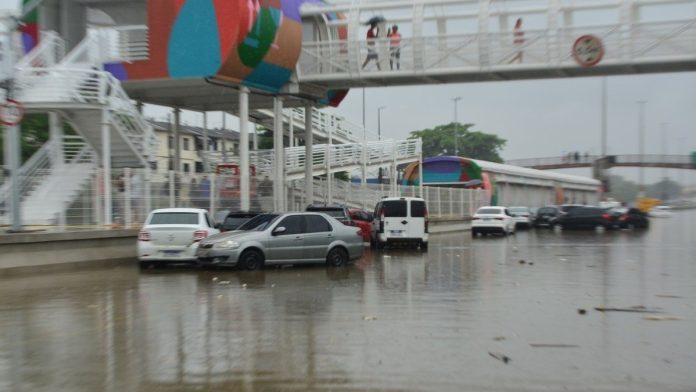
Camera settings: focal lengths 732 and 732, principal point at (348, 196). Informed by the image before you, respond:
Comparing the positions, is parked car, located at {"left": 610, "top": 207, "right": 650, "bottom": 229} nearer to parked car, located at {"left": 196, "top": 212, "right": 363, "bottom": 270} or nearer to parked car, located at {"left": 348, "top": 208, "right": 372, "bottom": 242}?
parked car, located at {"left": 348, "top": 208, "right": 372, "bottom": 242}

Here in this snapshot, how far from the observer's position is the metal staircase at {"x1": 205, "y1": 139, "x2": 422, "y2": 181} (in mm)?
38562

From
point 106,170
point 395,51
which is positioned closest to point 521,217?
point 395,51

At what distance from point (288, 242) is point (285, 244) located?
99 millimetres

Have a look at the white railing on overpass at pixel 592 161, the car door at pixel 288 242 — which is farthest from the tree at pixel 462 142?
the car door at pixel 288 242

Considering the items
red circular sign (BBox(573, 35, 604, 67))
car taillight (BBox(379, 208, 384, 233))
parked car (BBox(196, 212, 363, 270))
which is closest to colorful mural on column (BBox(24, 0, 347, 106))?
car taillight (BBox(379, 208, 384, 233))

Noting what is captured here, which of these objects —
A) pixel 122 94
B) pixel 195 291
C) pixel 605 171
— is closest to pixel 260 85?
pixel 122 94

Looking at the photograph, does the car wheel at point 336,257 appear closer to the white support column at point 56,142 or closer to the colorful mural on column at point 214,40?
the colorful mural on column at point 214,40

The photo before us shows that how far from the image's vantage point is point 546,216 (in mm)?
50562

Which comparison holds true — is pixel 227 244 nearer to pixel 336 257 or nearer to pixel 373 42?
pixel 336 257

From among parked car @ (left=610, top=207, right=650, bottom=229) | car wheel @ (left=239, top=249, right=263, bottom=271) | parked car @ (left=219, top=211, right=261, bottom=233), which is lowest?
parked car @ (left=610, top=207, right=650, bottom=229)

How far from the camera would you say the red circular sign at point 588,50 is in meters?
26.9

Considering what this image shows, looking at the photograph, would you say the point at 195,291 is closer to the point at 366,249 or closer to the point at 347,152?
the point at 366,249

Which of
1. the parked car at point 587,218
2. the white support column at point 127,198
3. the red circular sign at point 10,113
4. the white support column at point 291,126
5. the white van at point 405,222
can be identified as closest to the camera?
the red circular sign at point 10,113

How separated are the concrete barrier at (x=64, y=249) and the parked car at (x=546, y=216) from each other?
34.2m
